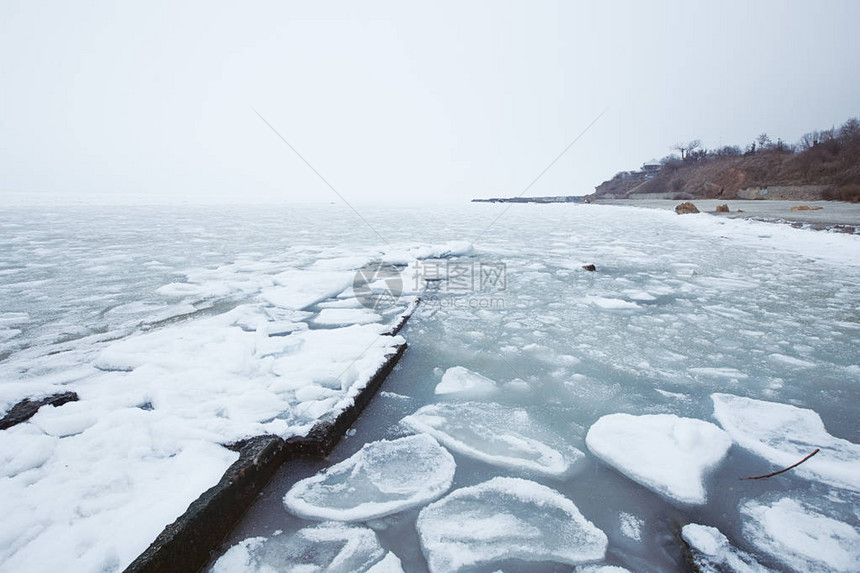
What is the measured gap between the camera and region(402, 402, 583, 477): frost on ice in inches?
67.0

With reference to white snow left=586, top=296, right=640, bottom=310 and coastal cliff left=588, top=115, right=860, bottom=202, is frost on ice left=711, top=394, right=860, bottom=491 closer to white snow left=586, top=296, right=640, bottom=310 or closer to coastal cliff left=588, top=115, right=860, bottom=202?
white snow left=586, top=296, right=640, bottom=310

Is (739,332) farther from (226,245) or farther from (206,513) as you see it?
(226,245)

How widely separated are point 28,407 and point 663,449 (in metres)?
3.05

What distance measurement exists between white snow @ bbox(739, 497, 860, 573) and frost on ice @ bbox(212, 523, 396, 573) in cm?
134

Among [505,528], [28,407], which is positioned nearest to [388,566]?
[505,528]

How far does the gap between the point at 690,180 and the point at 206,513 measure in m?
47.0

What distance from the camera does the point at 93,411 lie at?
187cm

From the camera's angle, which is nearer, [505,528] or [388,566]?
[388,566]

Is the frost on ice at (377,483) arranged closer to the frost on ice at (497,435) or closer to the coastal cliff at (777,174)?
the frost on ice at (497,435)

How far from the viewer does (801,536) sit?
1327 millimetres

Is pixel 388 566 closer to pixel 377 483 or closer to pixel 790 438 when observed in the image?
pixel 377 483

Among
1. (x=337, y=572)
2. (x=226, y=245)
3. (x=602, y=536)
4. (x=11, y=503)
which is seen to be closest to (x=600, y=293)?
(x=602, y=536)

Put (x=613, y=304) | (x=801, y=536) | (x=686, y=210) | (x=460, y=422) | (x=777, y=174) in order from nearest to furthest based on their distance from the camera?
(x=801, y=536) < (x=460, y=422) < (x=613, y=304) < (x=686, y=210) < (x=777, y=174)

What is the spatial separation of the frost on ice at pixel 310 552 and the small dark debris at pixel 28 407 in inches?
54.1
